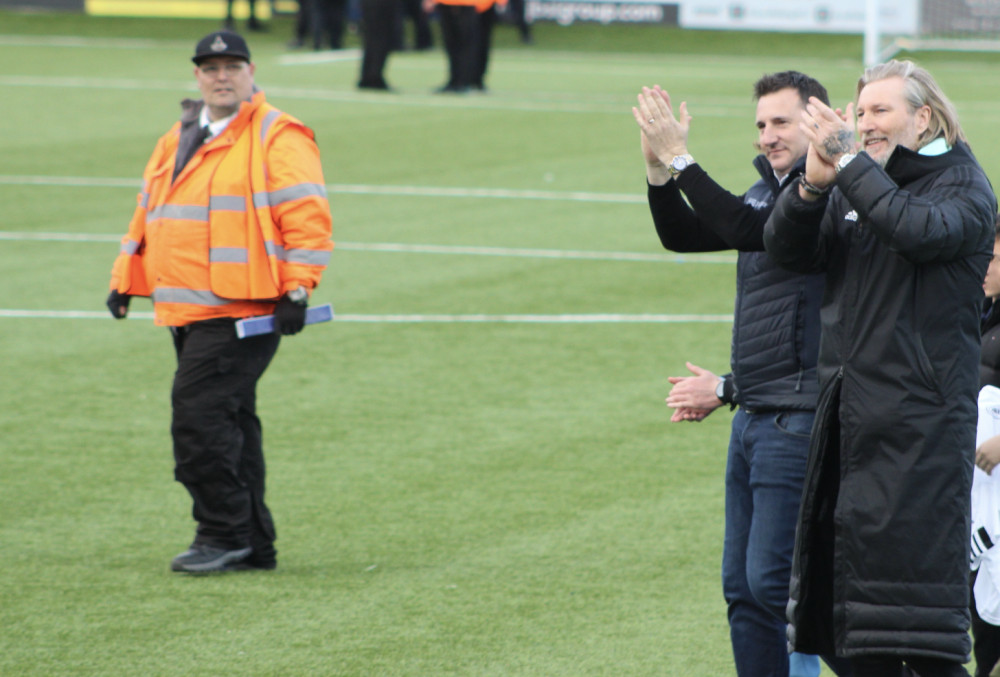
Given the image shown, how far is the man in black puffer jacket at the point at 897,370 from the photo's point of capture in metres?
4.13

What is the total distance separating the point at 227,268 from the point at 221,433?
0.66m

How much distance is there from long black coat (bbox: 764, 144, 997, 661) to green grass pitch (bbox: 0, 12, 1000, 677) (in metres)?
1.70

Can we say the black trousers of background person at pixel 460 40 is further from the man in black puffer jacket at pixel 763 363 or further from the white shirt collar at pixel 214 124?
the man in black puffer jacket at pixel 763 363

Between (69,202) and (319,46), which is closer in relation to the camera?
(69,202)

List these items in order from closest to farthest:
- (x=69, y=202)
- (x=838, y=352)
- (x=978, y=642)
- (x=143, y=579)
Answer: (x=838, y=352) → (x=978, y=642) → (x=143, y=579) → (x=69, y=202)

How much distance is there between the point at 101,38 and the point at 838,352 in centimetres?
3325

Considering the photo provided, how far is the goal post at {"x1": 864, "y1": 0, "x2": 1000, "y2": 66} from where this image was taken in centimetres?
3269

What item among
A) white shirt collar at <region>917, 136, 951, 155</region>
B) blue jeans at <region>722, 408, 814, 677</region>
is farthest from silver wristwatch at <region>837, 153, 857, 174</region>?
blue jeans at <region>722, 408, 814, 677</region>

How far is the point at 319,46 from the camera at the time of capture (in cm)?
3369

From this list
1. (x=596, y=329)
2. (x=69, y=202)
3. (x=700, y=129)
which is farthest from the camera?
(x=700, y=129)

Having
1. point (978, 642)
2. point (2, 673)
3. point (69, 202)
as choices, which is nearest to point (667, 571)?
point (978, 642)

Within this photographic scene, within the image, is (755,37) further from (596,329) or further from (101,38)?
(596,329)

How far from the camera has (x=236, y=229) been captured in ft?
22.1

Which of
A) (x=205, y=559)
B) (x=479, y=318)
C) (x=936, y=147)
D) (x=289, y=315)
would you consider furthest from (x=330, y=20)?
(x=936, y=147)
